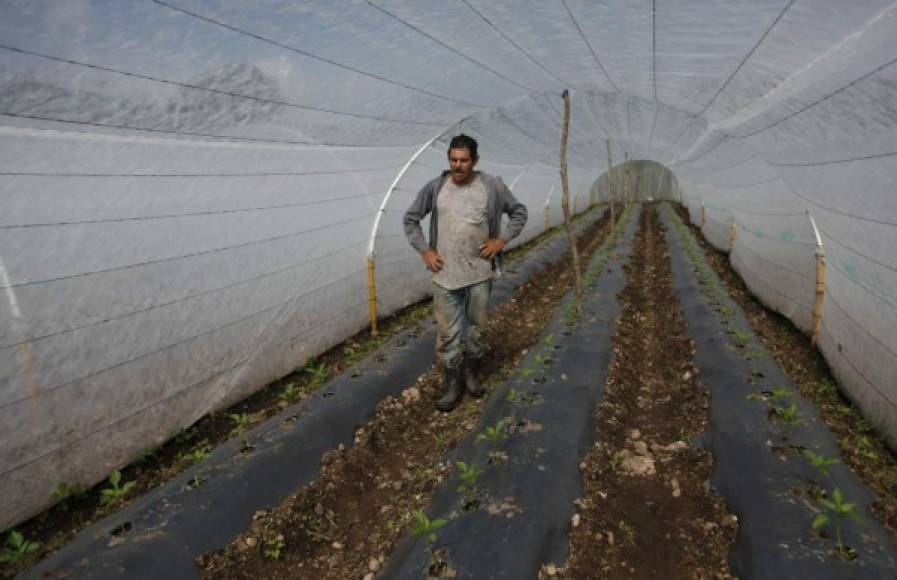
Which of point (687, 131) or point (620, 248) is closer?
point (687, 131)

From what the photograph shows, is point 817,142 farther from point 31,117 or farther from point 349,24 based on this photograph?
point 31,117

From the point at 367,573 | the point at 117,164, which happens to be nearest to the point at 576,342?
the point at 367,573

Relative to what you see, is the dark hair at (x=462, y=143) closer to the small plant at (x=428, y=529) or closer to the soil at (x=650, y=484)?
the soil at (x=650, y=484)

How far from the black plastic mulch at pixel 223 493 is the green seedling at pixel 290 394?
0.49 meters

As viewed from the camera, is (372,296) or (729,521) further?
(372,296)

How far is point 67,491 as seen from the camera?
9.56 ft

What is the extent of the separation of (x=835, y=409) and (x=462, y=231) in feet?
10.4

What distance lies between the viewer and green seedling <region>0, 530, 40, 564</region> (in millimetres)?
2467

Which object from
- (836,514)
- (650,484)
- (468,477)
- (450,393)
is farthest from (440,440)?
(836,514)

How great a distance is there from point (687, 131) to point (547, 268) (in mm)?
3389

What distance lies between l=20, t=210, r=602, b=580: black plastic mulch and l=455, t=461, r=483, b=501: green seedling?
0.92 m

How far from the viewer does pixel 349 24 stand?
2621mm

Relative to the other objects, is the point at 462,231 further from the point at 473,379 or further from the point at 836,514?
the point at 836,514

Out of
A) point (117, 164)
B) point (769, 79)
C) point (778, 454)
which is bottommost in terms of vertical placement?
point (778, 454)
